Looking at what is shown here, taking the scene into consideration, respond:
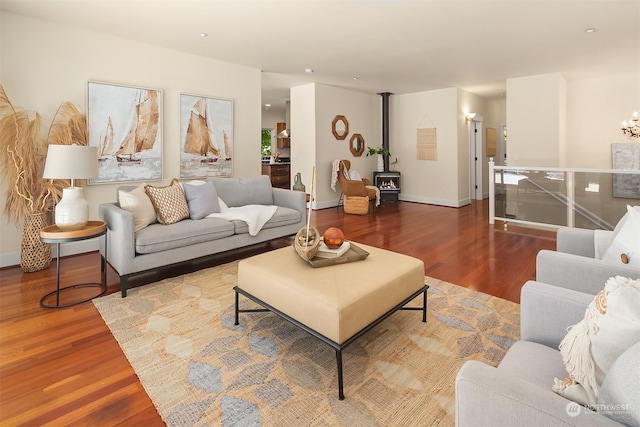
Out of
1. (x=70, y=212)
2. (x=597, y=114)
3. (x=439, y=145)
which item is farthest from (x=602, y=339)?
(x=597, y=114)

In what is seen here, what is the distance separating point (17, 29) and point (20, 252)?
91.8 inches

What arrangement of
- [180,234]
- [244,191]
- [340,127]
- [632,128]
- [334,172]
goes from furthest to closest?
1. [340,127]
2. [334,172]
3. [632,128]
4. [244,191]
5. [180,234]

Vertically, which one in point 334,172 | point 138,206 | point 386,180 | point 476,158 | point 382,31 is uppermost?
point 382,31

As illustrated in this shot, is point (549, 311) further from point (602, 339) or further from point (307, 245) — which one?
point (307, 245)

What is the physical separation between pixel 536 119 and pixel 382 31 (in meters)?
4.06

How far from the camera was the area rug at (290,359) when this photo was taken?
1.54m

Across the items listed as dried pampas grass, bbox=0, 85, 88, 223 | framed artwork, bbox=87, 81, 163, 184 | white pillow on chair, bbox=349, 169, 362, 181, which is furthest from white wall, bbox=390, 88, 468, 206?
dried pampas grass, bbox=0, 85, 88, 223

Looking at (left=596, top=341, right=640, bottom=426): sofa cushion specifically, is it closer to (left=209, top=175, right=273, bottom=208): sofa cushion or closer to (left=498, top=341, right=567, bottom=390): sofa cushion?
(left=498, top=341, right=567, bottom=390): sofa cushion

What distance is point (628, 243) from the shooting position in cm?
163

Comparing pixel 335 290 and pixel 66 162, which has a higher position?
pixel 66 162

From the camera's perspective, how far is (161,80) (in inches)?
180

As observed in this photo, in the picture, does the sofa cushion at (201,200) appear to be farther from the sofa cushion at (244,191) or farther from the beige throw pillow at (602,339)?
the beige throw pillow at (602,339)

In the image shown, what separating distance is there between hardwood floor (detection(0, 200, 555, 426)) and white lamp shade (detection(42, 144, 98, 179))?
101 cm

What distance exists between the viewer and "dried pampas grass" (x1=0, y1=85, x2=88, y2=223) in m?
3.36
